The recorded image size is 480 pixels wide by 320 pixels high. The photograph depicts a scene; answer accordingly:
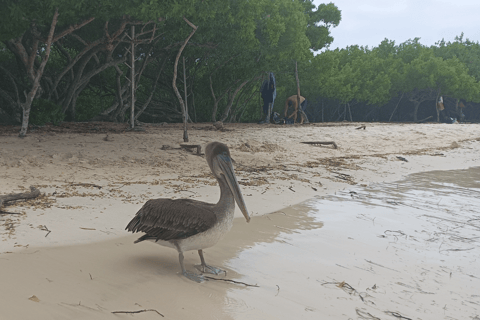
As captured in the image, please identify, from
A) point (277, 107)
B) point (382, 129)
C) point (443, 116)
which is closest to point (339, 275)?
point (382, 129)

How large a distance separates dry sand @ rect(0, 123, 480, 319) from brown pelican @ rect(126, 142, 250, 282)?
35 centimetres

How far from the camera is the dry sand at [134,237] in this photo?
3191mm

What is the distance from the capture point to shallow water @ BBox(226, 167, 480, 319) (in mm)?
3357

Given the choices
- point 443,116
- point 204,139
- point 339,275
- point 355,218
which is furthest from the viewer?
point 443,116

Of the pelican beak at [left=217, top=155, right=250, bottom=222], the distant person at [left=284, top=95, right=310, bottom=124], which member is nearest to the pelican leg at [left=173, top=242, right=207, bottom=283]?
the pelican beak at [left=217, top=155, right=250, bottom=222]

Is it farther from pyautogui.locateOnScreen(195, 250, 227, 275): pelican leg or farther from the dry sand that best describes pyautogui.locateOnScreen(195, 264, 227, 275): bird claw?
the dry sand

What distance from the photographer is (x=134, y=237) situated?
4.76 m

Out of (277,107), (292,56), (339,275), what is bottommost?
(339,275)

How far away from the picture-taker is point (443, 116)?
4381 centimetres

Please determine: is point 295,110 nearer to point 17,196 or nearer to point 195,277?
point 17,196

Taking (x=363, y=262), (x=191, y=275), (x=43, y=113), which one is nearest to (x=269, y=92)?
(x=43, y=113)

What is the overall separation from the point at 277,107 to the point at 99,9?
2795 centimetres

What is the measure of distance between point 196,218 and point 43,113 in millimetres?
12227

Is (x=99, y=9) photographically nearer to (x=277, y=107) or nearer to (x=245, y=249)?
(x=245, y=249)
